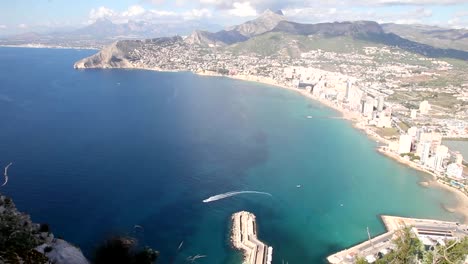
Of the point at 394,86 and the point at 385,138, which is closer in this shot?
the point at 385,138

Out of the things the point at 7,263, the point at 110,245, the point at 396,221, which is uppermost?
the point at 7,263

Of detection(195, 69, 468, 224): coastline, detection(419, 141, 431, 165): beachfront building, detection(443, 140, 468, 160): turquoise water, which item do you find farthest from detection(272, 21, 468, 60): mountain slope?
detection(419, 141, 431, 165): beachfront building

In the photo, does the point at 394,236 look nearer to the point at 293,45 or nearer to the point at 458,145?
the point at 458,145

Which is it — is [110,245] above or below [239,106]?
above

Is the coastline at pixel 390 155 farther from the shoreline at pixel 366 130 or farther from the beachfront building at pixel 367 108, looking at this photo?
the beachfront building at pixel 367 108

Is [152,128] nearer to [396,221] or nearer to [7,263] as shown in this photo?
[396,221]

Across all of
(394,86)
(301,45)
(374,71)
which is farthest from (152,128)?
(301,45)

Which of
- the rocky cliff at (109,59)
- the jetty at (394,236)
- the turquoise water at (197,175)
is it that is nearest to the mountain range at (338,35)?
the rocky cliff at (109,59)

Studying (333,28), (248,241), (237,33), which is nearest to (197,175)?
(248,241)

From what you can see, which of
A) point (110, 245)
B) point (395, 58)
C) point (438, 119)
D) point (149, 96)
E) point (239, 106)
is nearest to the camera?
point (110, 245)
